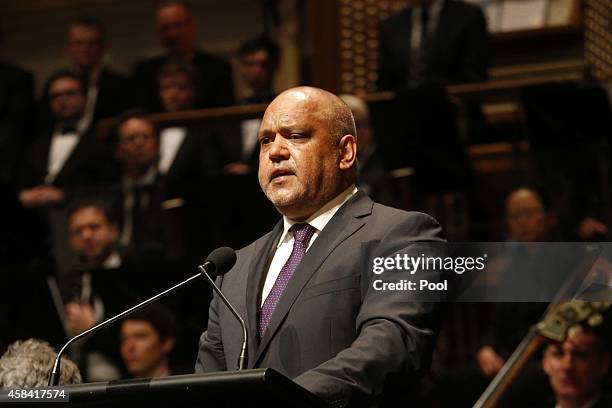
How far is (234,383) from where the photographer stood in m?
2.03

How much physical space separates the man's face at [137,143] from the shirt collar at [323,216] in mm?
2618

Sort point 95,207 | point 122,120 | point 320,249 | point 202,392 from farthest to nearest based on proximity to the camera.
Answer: point 122,120 → point 95,207 → point 320,249 → point 202,392

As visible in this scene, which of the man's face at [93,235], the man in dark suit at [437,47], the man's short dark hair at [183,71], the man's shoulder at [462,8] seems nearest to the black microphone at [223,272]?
the man's face at [93,235]

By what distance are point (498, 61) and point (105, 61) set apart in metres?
2.55

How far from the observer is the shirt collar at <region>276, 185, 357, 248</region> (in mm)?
2732

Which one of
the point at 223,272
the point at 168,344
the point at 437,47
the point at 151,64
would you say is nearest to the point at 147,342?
the point at 168,344

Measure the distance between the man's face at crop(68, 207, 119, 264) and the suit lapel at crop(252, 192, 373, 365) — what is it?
2.40 metres

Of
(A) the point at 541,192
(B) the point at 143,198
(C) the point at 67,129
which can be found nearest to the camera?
(A) the point at 541,192

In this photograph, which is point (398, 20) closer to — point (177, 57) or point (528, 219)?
point (177, 57)

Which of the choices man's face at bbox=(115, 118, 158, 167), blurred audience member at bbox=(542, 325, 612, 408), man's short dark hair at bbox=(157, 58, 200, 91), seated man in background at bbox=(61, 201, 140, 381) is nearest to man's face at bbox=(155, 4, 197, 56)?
man's short dark hair at bbox=(157, 58, 200, 91)

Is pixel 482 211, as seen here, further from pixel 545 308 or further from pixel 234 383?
pixel 234 383

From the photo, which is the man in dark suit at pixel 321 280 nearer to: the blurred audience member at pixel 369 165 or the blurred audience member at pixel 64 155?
the blurred audience member at pixel 369 165

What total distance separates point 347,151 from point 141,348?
5.52ft

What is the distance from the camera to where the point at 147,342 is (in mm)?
4207
